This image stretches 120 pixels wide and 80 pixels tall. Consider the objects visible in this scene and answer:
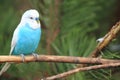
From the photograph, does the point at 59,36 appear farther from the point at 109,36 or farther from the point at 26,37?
the point at 109,36

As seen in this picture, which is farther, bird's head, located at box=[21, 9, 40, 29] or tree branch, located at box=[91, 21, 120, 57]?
bird's head, located at box=[21, 9, 40, 29]

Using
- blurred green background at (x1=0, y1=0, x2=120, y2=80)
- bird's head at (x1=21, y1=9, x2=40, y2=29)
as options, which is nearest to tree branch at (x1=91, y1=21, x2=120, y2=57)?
blurred green background at (x1=0, y1=0, x2=120, y2=80)

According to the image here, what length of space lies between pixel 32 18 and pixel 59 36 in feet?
0.33

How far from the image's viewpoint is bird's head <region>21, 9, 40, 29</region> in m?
0.81

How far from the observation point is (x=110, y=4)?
1154 mm

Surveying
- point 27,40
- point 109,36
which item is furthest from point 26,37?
point 109,36

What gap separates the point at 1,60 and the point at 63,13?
39cm

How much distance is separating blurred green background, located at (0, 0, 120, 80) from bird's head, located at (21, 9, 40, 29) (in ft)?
0.15

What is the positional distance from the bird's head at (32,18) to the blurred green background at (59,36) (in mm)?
46

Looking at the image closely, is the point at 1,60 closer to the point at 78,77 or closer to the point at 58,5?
the point at 78,77

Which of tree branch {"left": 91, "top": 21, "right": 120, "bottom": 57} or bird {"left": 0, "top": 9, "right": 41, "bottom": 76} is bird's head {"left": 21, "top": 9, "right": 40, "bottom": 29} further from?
tree branch {"left": 91, "top": 21, "right": 120, "bottom": 57}

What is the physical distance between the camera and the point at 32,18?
83 centimetres

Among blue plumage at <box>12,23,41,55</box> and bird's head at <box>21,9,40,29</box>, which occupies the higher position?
bird's head at <box>21,9,40,29</box>

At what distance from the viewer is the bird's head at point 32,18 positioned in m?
0.81
